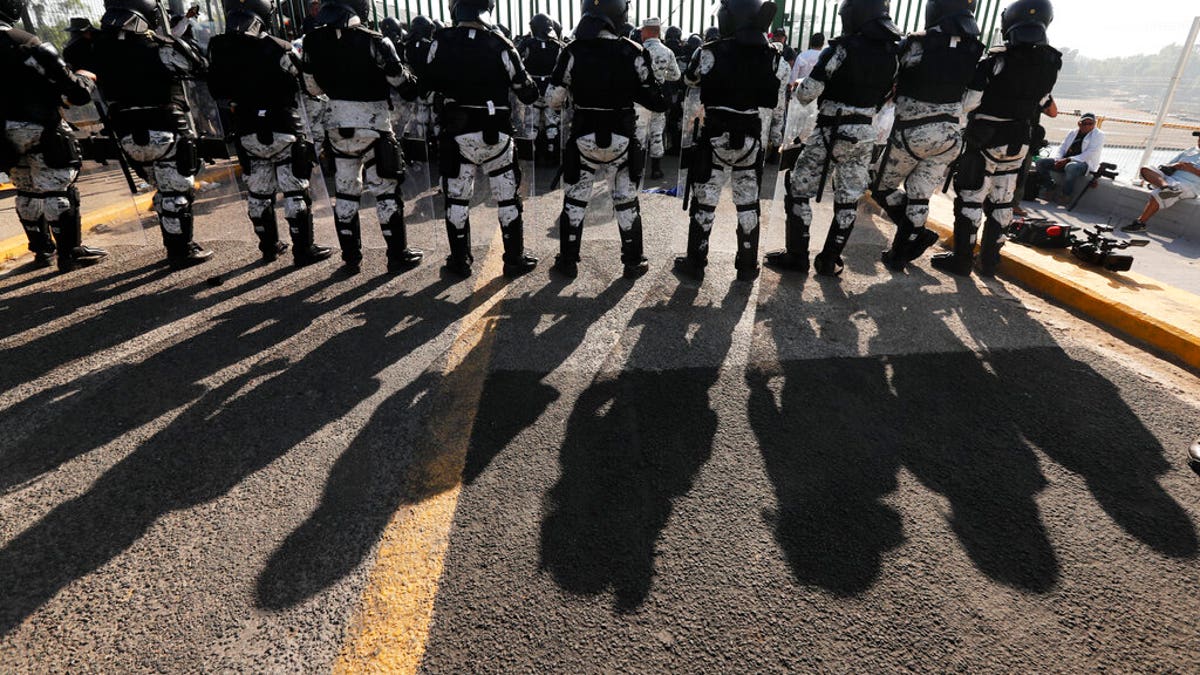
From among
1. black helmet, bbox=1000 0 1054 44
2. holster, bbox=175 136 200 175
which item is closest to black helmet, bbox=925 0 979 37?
black helmet, bbox=1000 0 1054 44

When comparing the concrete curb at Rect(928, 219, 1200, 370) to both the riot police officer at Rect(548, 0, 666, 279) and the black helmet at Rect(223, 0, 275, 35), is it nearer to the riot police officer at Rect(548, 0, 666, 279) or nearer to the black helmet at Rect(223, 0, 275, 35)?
the riot police officer at Rect(548, 0, 666, 279)

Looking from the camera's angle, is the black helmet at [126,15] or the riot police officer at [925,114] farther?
the riot police officer at [925,114]

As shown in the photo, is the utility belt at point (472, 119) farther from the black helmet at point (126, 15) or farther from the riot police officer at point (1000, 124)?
the riot police officer at point (1000, 124)

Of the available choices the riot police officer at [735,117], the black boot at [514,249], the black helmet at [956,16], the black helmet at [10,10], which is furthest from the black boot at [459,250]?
the black helmet at [956,16]

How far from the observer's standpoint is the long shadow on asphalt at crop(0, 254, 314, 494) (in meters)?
2.70

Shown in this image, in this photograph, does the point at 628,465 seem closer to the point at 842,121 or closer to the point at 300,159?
the point at 842,121

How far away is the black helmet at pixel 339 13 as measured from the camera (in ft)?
14.3

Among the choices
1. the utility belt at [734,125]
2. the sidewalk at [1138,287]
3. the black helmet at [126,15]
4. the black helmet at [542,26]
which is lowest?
the sidewalk at [1138,287]

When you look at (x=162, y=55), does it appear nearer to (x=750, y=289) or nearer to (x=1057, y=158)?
(x=750, y=289)

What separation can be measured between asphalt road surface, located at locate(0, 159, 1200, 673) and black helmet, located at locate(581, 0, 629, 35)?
85.2 inches

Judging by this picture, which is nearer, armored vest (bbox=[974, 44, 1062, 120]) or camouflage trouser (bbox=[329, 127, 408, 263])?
armored vest (bbox=[974, 44, 1062, 120])

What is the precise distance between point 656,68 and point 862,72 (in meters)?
1.54

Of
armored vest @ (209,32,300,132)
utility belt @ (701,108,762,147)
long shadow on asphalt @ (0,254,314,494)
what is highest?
armored vest @ (209,32,300,132)

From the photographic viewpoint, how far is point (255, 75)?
4.57 meters
